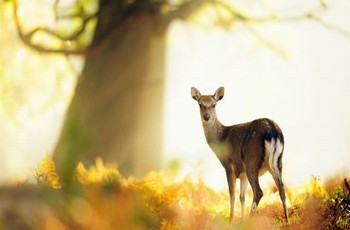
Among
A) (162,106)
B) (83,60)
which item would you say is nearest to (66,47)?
(83,60)

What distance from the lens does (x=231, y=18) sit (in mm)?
4406

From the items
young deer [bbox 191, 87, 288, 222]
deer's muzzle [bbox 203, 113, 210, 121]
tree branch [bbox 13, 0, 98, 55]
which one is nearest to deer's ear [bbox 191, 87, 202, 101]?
young deer [bbox 191, 87, 288, 222]

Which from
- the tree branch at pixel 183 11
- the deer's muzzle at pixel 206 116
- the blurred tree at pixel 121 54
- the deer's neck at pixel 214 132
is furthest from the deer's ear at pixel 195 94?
the tree branch at pixel 183 11

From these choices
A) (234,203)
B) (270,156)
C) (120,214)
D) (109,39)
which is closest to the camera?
(120,214)

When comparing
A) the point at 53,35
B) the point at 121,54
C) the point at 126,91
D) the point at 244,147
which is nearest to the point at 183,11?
the point at 121,54

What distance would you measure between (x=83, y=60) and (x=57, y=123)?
2.19ft

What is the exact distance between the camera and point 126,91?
4746 millimetres

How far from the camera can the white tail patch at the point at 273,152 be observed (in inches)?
93.2

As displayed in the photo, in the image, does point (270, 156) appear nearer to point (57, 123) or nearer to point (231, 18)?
point (231, 18)

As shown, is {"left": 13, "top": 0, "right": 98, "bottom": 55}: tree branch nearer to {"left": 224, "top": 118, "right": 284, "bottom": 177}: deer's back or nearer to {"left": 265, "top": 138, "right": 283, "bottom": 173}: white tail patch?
{"left": 224, "top": 118, "right": 284, "bottom": 177}: deer's back

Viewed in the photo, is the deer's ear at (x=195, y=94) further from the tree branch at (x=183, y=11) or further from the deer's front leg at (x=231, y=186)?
the tree branch at (x=183, y=11)

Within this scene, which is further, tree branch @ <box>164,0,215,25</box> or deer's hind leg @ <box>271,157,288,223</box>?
tree branch @ <box>164,0,215,25</box>

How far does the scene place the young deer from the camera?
7.80 ft

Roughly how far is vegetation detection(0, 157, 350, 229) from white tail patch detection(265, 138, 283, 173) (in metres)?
0.17
